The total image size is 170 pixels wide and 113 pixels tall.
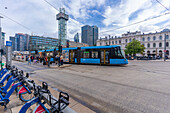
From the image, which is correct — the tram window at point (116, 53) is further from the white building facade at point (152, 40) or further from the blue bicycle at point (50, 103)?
the white building facade at point (152, 40)

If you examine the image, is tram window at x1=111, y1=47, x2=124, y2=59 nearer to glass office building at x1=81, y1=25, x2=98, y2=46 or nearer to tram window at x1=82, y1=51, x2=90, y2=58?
tram window at x1=82, y1=51, x2=90, y2=58

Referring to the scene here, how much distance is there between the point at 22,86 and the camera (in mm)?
2945

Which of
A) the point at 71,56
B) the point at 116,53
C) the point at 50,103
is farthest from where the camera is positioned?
the point at 71,56

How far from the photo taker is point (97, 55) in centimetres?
1388

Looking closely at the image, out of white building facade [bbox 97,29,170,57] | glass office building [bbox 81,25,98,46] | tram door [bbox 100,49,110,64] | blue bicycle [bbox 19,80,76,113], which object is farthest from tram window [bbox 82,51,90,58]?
white building facade [bbox 97,29,170,57]

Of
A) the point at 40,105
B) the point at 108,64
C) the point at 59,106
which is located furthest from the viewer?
the point at 108,64

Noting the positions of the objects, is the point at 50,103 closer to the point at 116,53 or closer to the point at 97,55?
the point at 116,53

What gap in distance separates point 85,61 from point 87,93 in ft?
36.0

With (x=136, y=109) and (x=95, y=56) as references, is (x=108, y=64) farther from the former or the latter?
(x=136, y=109)

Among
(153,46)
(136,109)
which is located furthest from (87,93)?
(153,46)

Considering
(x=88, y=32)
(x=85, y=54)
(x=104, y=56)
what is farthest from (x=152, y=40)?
(x=85, y=54)

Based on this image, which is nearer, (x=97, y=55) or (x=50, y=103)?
(x=50, y=103)

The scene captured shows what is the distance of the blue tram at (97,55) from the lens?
12.5 m

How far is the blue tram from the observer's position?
12.5 meters
